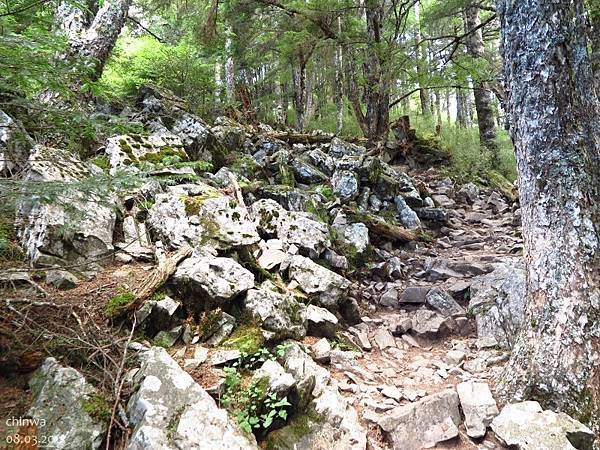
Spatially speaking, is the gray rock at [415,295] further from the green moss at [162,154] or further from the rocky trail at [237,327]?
the green moss at [162,154]

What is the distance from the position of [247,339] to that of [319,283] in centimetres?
177

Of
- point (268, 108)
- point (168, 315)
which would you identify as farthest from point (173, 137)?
point (268, 108)

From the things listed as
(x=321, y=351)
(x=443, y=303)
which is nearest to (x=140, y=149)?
(x=321, y=351)

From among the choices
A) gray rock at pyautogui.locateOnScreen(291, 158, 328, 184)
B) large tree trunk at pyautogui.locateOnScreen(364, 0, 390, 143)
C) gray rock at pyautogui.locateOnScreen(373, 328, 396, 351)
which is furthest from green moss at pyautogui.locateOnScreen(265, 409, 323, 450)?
large tree trunk at pyautogui.locateOnScreen(364, 0, 390, 143)

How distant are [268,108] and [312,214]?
9796 millimetres

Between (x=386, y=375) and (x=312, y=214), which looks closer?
(x=386, y=375)

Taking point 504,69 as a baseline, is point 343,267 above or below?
below

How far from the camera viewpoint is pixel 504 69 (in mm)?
3658

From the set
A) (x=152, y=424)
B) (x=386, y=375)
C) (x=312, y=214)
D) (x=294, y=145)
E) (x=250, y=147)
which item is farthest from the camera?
(x=294, y=145)

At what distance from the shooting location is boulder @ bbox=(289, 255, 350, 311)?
5227 mm

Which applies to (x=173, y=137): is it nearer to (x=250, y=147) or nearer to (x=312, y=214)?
(x=250, y=147)

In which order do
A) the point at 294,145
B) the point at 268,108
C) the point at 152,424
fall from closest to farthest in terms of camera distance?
the point at 152,424 → the point at 294,145 → the point at 268,108

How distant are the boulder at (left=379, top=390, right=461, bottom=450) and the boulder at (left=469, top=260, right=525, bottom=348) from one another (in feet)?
5.10

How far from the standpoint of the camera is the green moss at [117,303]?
3.52 m
